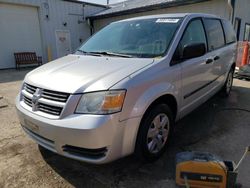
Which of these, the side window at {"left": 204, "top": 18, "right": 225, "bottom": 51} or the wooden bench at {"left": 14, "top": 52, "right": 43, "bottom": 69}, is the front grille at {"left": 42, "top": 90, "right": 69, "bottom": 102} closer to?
the side window at {"left": 204, "top": 18, "right": 225, "bottom": 51}

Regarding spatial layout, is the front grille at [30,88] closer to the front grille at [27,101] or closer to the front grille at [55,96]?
the front grille at [27,101]

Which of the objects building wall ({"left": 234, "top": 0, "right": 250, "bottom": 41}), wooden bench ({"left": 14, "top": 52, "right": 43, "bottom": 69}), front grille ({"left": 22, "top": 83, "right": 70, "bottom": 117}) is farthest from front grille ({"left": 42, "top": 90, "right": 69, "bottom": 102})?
wooden bench ({"left": 14, "top": 52, "right": 43, "bottom": 69})

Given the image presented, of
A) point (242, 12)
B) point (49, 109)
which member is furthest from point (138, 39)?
point (242, 12)

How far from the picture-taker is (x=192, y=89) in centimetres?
321

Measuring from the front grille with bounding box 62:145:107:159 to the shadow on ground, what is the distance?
1.33 feet

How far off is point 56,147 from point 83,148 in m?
0.32

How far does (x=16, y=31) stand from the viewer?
12.3m

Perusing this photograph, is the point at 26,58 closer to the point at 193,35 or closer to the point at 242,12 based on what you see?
the point at 193,35

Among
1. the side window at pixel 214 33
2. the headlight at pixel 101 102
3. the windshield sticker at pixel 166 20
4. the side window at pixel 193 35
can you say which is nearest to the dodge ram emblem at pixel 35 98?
the headlight at pixel 101 102

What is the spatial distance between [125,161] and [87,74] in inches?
46.6

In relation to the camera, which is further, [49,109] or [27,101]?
[27,101]

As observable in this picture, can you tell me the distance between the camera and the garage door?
11.8 m

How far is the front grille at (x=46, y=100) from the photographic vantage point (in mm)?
2146

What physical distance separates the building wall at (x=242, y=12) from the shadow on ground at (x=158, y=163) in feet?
25.5
